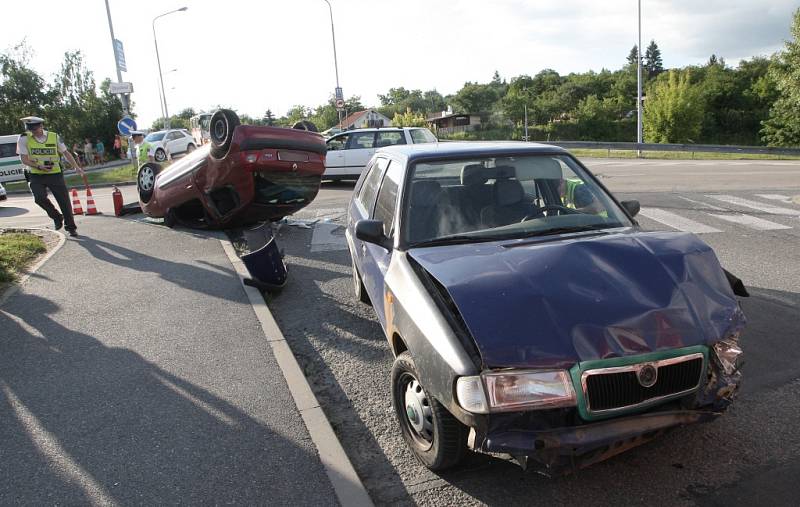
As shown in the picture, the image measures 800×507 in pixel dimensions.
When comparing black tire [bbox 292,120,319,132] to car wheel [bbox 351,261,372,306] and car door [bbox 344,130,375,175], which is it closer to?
car wheel [bbox 351,261,372,306]

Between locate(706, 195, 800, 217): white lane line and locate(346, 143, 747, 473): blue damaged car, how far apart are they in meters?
8.46

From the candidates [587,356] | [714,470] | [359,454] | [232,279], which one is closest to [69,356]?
[232,279]

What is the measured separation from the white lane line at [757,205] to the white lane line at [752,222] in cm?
81

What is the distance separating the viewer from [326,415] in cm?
393

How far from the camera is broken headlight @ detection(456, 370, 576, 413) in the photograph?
8.32 feet

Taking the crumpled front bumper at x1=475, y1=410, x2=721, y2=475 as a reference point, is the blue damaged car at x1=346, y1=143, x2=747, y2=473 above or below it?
above

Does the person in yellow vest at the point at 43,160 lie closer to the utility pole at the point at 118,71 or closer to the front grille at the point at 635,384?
the front grille at the point at 635,384

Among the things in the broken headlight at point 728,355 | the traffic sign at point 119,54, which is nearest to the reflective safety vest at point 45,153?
the broken headlight at point 728,355

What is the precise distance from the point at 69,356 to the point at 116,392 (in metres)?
0.99

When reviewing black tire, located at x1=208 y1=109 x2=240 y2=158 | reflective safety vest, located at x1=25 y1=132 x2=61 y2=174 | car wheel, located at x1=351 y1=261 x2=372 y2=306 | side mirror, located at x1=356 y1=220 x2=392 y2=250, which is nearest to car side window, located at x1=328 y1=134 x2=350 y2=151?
black tire, located at x1=208 y1=109 x2=240 y2=158

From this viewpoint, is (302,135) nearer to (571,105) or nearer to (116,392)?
(116,392)

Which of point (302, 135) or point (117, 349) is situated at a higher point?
point (302, 135)

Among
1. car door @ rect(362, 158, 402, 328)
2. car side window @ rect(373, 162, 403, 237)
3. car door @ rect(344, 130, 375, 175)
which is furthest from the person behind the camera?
car door @ rect(344, 130, 375, 175)

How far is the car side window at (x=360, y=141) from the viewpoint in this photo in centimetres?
1675
